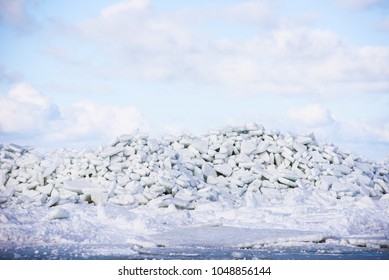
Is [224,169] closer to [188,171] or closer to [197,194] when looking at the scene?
[188,171]

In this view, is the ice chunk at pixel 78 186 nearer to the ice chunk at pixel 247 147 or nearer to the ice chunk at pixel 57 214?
the ice chunk at pixel 57 214

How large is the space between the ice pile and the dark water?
2022 millimetres

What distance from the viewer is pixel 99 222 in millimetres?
7316

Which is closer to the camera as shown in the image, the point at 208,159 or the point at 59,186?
the point at 59,186

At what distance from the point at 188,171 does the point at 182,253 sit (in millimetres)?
3652

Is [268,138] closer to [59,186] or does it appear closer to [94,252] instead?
[59,186]

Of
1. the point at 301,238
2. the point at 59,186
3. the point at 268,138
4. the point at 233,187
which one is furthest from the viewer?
the point at 268,138

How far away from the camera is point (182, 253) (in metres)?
5.98

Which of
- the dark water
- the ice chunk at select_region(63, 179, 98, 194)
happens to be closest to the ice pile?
the ice chunk at select_region(63, 179, 98, 194)

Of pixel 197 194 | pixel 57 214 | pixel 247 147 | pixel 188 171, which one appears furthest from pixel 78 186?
pixel 247 147

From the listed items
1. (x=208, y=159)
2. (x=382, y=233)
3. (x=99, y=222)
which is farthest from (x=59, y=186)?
(x=382, y=233)

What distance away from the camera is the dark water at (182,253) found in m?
5.77

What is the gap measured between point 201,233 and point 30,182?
3.30 m

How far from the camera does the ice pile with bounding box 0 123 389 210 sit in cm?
859
